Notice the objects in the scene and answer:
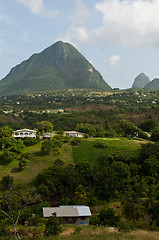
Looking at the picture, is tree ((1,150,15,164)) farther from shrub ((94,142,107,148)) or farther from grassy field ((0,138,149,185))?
shrub ((94,142,107,148))

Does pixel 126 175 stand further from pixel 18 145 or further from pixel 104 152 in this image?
pixel 18 145

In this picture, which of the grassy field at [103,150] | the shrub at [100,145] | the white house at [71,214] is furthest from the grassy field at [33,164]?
the white house at [71,214]

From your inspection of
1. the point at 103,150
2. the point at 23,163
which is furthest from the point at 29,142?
the point at 103,150

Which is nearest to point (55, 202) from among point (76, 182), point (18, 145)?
point (76, 182)

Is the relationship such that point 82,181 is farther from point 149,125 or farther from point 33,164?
point 149,125

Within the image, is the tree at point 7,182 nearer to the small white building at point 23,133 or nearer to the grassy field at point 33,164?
the grassy field at point 33,164

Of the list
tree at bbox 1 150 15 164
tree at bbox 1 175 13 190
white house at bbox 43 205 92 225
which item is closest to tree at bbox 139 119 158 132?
tree at bbox 1 150 15 164
